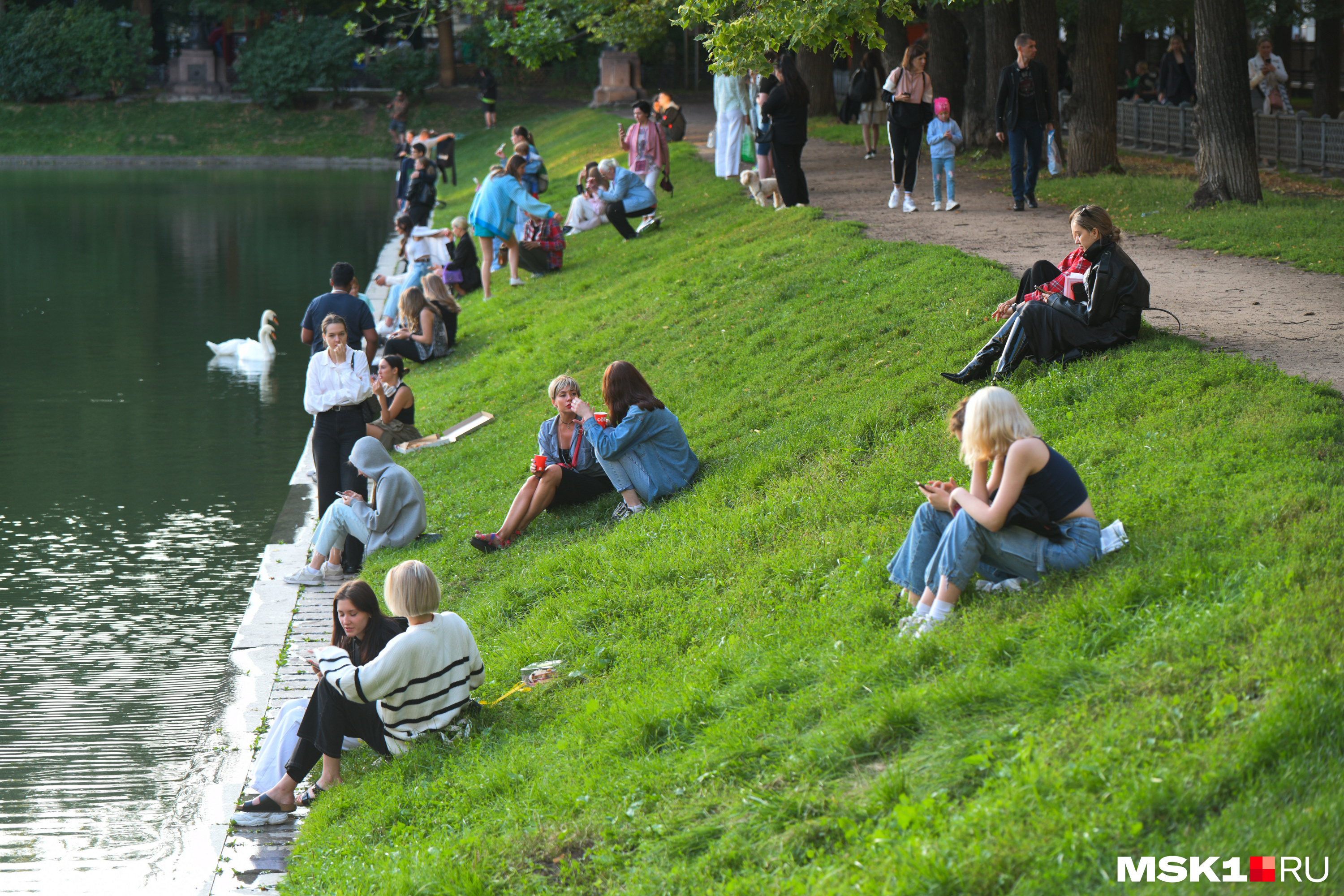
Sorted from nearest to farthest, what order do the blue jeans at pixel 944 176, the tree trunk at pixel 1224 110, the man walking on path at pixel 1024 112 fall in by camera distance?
the tree trunk at pixel 1224 110 → the man walking on path at pixel 1024 112 → the blue jeans at pixel 944 176

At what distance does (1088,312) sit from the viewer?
28.9 feet

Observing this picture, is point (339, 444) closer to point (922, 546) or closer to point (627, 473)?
point (627, 473)

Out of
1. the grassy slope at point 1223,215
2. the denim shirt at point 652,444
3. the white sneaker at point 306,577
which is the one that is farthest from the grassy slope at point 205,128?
the denim shirt at point 652,444

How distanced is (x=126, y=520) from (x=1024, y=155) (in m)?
11.1

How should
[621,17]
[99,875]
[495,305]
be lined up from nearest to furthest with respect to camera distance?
1. [99,875]
2. [495,305]
3. [621,17]

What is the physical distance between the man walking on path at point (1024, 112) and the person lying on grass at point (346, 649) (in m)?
11.6

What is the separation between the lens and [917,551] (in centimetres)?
616

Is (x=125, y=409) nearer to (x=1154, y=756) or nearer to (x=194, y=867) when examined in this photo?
(x=194, y=867)

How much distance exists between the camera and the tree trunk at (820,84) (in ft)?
111

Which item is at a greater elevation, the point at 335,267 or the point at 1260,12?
the point at 1260,12

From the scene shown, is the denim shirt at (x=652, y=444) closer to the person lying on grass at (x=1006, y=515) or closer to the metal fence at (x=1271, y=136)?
the person lying on grass at (x=1006, y=515)

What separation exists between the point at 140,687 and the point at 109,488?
454 cm

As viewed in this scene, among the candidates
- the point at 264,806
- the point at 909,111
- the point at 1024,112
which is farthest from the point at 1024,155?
the point at 264,806

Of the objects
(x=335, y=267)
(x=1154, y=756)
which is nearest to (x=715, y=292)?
(x=335, y=267)
